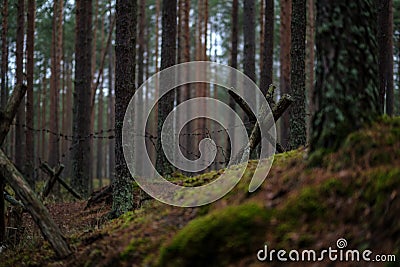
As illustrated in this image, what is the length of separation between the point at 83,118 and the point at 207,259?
46.3 ft

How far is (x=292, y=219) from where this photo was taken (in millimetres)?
4969

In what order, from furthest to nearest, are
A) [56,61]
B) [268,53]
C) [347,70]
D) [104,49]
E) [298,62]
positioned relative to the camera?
[104,49], [56,61], [268,53], [298,62], [347,70]

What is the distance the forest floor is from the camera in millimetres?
4602

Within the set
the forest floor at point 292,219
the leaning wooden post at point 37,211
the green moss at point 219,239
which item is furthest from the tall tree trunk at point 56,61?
the green moss at point 219,239

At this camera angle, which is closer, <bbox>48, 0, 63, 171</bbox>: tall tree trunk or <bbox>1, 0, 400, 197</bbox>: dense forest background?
<bbox>1, 0, 400, 197</bbox>: dense forest background

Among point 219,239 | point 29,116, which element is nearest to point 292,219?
point 219,239

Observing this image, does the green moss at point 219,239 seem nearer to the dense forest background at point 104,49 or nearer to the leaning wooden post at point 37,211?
the leaning wooden post at point 37,211

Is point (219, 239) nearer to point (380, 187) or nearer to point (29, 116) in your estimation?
Answer: point (380, 187)

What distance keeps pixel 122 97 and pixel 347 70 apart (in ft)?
15.2

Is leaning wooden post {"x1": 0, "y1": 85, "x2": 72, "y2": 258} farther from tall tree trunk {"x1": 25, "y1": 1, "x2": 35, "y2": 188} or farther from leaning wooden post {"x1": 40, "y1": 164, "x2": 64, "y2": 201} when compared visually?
tall tree trunk {"x1": 25, "y1": 1, "x2": 35, "y2": 188}

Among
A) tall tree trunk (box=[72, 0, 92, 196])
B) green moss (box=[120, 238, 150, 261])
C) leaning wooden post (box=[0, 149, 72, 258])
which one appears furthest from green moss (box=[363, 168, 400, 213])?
tall tree trunk (box=[72, 0, 92, 196])

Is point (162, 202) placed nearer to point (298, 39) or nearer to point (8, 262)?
point (8, 262)

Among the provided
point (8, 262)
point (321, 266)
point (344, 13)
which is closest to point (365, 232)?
point (321, 266)

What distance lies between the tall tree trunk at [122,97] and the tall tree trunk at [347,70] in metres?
4.29
